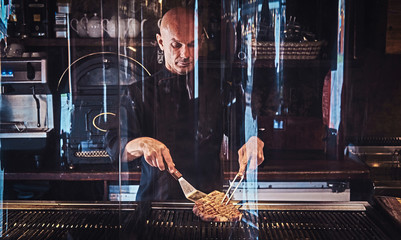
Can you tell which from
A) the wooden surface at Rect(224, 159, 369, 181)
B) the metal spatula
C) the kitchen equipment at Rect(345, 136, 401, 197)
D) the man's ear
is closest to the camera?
the metal spatula

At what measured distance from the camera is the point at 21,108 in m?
2.10

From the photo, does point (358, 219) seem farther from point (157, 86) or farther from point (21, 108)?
point (21, 108)

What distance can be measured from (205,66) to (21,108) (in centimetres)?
147

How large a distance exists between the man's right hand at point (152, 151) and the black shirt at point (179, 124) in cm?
2

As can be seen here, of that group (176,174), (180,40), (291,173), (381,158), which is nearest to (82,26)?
(180,40)

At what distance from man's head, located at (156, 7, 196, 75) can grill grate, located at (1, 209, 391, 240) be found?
15.9 inches

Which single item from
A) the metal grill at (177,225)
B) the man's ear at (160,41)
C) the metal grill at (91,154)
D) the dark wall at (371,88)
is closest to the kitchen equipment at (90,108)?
the metal grill at (91,154)

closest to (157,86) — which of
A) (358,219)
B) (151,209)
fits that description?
(151,209)

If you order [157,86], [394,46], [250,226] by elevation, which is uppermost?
[394,46]

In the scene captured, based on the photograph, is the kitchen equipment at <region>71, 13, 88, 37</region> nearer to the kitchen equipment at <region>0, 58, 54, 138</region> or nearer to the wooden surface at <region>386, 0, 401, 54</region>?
the kitchen equipment at <region>0, 58, 54, 138</region>

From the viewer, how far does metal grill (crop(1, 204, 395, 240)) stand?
72 centimetres

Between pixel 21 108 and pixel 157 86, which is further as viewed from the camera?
pixel 21 108

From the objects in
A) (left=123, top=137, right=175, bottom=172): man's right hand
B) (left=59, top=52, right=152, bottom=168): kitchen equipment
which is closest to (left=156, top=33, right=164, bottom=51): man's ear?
(left=123, top=137, right=175, bottom=172): man's right hand

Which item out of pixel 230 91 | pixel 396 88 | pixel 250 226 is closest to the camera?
pixel 250 226
